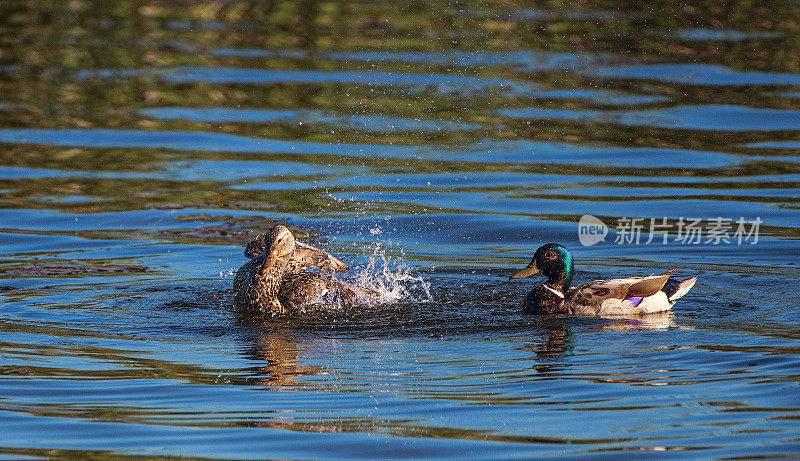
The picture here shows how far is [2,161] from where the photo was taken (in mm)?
15547

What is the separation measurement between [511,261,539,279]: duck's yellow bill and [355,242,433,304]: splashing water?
0.75m

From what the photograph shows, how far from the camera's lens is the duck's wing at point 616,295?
930 centimetres

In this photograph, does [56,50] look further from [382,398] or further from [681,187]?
[382,398]

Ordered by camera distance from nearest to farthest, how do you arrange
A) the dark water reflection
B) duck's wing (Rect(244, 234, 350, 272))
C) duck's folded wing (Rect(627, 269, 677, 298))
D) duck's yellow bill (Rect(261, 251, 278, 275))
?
1. the dark water reflection
2. duck's folded wing (Rect(627, 269, 677, 298))
3. duck's yellow bill (Rect(261, 251, 278, 275))
4. duck's wing (Rect(244, 234, 350, 272))

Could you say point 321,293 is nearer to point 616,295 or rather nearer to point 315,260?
point 315,260

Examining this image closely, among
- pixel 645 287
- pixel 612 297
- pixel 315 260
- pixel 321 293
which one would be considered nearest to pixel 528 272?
pixel 612 297

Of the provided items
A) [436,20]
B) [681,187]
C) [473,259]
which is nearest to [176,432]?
[473,259]

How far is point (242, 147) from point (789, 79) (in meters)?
8.60

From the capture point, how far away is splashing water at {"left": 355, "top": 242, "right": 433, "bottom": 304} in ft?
32.5

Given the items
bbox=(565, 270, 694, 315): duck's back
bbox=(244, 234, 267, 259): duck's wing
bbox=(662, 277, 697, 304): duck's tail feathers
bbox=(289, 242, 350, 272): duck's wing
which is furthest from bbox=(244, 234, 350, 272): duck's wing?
bbox=(662, 277, 697, 304): duck's tail feathers

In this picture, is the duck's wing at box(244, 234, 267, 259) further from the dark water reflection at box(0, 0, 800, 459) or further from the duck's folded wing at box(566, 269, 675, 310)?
the duck's folded wing at box(566, 269, 675, 310)

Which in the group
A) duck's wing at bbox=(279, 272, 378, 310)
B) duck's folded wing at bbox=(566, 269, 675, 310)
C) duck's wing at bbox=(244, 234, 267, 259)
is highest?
duck's wing at bbox=(244, 234, 267, 259)

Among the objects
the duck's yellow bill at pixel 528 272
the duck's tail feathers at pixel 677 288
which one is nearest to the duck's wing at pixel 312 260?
the duck's yellow bill at pixel 528 272

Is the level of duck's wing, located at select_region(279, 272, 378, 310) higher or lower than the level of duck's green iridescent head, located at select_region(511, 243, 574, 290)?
lower
